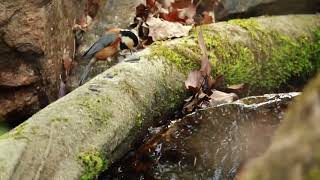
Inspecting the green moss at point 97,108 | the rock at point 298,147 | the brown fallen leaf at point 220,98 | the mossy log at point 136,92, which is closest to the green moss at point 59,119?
the mossy log at point 136,92

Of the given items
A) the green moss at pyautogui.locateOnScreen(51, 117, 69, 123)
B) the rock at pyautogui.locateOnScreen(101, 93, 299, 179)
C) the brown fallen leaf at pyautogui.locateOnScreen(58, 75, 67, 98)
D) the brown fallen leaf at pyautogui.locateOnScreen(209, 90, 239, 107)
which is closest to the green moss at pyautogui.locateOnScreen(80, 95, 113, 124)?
the green moss at pyautogui.locateOnScreen(51, 117, 69, 123)

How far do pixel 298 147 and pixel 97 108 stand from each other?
86.9 inches

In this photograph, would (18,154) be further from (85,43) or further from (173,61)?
(85,43)

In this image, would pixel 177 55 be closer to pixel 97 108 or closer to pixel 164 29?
pixel 164 29

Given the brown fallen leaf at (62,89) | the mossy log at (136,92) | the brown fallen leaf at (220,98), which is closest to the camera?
the mossy log at (136,92)

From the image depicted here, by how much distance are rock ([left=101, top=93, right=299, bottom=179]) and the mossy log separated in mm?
139

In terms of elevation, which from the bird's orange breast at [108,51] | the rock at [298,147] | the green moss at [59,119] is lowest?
the bird's orange breast at [108,51]

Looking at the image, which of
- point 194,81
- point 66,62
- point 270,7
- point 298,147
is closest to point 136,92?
point 194,81

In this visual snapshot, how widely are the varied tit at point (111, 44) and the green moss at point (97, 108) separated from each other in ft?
3.36

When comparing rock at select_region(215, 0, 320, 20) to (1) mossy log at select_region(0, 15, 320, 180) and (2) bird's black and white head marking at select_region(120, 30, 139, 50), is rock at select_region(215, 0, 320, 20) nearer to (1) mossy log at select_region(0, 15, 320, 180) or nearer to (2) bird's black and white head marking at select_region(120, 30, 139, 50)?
(1) mossy log at select_region(0, 15, 320, 180)

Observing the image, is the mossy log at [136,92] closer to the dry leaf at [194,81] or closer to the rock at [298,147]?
the dry leaf at [194,81]

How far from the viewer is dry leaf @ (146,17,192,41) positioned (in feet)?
13.3

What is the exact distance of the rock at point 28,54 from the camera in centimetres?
343

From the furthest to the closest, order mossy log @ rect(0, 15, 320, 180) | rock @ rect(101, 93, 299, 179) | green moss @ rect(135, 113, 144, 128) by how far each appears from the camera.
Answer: green moss @ rect(135, 113, 144, 128)
rock @ rect(101, 93, 299, 179)
mossy log @ rect(0, 15, 320, 180)
